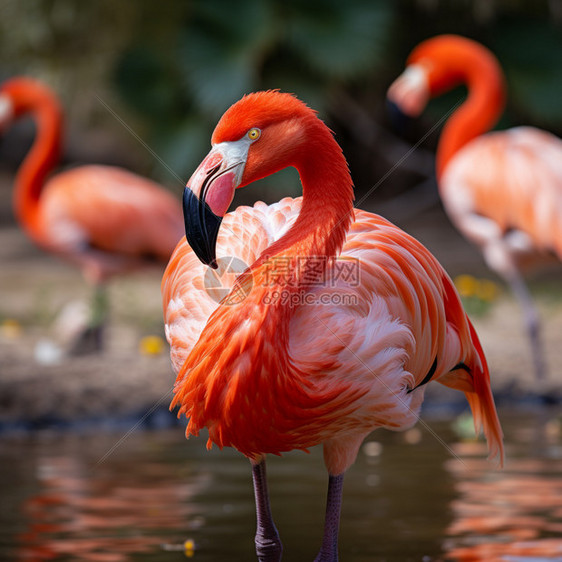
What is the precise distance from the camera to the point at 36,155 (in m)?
7.24

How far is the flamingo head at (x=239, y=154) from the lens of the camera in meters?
2.49

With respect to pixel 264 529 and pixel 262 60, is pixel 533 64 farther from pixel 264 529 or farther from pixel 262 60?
pixel 264 529

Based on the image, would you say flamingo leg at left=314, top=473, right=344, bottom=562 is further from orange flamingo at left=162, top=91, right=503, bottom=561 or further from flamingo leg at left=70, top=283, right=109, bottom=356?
flamingo leg at left=70, top=283, right=109, bottom=356

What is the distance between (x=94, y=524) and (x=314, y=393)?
55.5 inches

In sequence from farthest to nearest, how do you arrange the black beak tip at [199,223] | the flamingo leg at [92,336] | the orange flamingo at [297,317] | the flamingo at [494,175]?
1. the flamingo leg at [92,336]
2. the flamingo at [494,175]
3. the orange flamingo at [297,317]
4. the black beak tip at [199,223]

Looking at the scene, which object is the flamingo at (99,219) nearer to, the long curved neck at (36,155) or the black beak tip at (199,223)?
the long curved neck at (36,155)

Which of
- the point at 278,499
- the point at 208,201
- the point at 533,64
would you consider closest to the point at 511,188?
the point at 278,499

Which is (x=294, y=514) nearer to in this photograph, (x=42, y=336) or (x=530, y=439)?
(x=530, y=439)

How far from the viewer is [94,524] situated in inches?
143

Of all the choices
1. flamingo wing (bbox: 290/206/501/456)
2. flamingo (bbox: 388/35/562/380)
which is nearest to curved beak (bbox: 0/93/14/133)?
flamingo (bbox: 388/35/562/380)

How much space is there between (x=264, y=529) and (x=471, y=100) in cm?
460

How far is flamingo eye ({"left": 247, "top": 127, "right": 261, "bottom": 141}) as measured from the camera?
2619 mm

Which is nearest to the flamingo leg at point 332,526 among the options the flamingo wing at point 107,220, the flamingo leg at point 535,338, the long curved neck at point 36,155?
the flamingo leg at point 535,338

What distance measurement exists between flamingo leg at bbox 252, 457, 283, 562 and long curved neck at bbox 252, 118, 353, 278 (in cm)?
74
